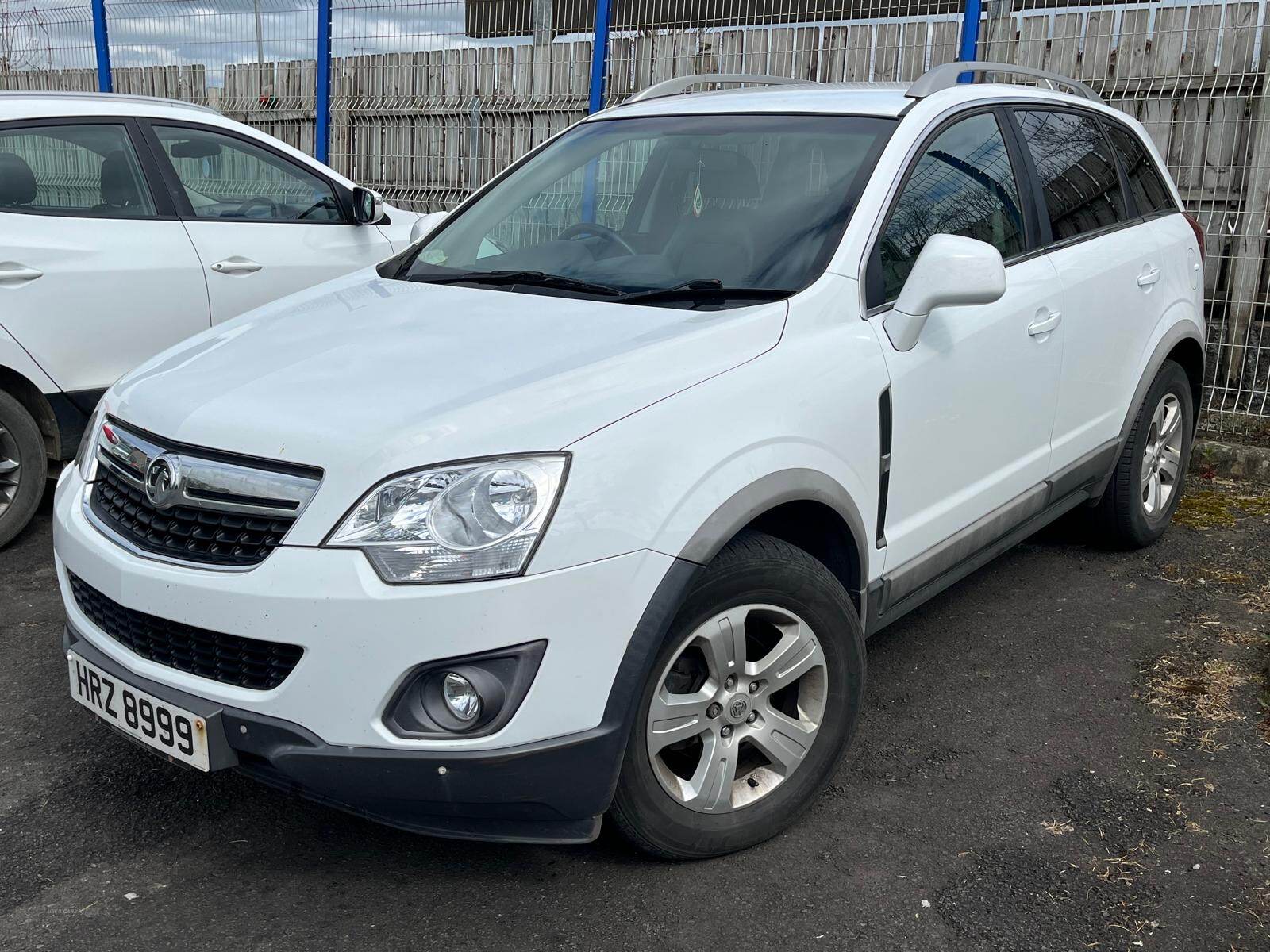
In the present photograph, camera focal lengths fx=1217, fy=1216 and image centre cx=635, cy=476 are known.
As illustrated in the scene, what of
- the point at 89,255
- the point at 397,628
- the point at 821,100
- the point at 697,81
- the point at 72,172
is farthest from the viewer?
the point at 72,172

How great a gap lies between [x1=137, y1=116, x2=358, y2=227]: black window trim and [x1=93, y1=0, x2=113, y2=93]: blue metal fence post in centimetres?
604

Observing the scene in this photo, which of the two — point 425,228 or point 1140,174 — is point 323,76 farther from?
point 1140,174

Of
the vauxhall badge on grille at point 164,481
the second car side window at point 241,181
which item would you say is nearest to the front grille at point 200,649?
the vauxhall badge on grille at point 164,481

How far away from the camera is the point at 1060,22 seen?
6793mm

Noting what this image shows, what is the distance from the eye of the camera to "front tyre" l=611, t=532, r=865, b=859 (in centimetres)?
263

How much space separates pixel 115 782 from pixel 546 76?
6.24 meters

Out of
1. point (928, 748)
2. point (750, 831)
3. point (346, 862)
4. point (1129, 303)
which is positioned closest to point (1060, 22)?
point (1129, 303)

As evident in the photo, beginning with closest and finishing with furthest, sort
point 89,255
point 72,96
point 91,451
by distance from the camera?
point 91,451
point 89,255
point 72,96

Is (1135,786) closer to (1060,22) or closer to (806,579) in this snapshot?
(806,579)

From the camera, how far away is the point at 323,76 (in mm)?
8852

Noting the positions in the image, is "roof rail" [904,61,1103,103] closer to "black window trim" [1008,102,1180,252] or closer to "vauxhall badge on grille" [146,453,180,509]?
"black window trim" [1008,102,1180,252]

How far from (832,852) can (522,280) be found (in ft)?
5.69

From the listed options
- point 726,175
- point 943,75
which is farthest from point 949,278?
point 943,75

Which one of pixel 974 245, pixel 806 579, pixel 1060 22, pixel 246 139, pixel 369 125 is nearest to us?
pixel 806 579
